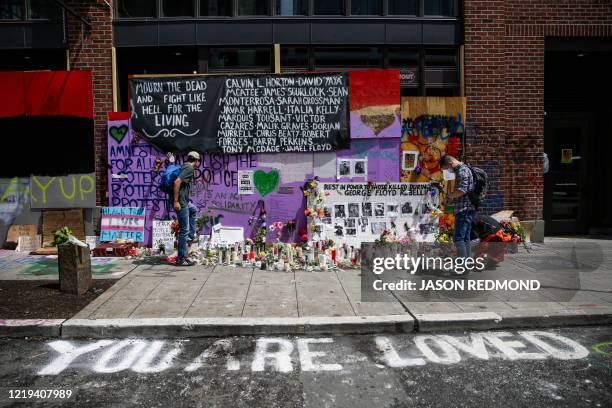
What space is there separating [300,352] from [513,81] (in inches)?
322

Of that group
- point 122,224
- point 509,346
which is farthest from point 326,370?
point 122,224

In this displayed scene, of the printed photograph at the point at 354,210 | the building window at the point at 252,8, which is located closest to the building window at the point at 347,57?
the building window at the point at 252,8

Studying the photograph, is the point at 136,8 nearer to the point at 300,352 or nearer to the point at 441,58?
the point at 441,58

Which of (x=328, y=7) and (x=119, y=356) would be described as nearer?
(x=119, y=356)

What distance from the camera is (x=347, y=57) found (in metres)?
10.4

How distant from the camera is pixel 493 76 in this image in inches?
411

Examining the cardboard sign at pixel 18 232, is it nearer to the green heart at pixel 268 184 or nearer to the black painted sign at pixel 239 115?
the black painted sign at pixel 239 115

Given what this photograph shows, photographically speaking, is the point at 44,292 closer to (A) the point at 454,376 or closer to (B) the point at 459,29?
(A) the point at 454,376

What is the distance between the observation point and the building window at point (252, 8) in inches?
406

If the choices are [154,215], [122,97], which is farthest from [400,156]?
[122,97]

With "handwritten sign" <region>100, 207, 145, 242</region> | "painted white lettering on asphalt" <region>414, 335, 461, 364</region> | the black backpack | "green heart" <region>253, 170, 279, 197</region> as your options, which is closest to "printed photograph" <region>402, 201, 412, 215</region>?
the black backpack

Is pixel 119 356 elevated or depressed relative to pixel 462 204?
depressed

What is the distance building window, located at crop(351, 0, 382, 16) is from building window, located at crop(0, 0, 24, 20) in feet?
22.3

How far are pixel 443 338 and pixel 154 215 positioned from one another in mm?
6430
